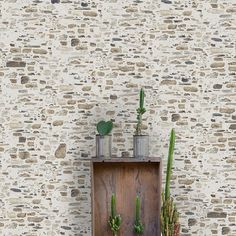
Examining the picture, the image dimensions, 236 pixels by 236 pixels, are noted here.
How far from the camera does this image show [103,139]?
143 inches

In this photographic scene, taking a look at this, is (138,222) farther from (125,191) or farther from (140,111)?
(140,111)

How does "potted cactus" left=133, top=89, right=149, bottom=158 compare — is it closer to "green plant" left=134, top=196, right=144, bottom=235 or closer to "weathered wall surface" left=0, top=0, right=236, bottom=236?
"weathered wall surface" left=0, top=0, right=236, bottom=236

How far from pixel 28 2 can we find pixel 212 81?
1609mm

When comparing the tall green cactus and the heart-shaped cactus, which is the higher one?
the heart-shaped cactus

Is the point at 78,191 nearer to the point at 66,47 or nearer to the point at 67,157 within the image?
the point at 67,157

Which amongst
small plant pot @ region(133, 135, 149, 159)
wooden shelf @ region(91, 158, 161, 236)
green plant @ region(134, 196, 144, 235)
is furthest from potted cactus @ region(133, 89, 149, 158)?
green plant @ region(134, 196, 144, 235)

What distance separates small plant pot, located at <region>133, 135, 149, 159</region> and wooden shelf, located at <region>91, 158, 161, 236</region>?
12 centimetres

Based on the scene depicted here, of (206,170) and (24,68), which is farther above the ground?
(24,68)

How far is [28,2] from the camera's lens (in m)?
3.89

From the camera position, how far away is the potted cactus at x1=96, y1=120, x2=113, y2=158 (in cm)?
363

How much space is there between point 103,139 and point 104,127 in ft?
0.30

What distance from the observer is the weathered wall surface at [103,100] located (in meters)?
3.85

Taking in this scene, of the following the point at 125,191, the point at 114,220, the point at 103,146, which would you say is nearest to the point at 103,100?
the point at 103,146

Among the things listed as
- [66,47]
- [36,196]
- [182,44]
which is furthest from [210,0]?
[36,196]
